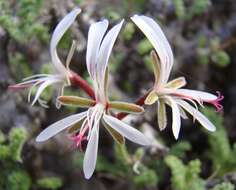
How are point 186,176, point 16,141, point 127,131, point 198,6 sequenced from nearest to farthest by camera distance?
point 127,131
point 16,141
point 186,176
point 198,6

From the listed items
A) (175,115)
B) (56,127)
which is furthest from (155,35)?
(56,127)

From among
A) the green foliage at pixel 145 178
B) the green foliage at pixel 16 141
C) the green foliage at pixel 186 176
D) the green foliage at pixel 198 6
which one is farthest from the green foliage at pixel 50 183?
the green foliage at pixel 198 6

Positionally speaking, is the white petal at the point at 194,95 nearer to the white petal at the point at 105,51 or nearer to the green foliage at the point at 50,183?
the white petal at the point at 105,51

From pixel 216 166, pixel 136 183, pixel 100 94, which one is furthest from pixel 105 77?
pixel 216 166

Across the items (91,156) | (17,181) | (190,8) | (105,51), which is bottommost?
(17,181)

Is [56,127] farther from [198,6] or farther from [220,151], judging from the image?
[198,6]

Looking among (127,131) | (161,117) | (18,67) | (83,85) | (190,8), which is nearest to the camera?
(127,131)

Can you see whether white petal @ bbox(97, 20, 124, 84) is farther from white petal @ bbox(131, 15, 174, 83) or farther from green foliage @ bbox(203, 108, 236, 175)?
green foliage @ bbox(203, 108, 236, 175)
